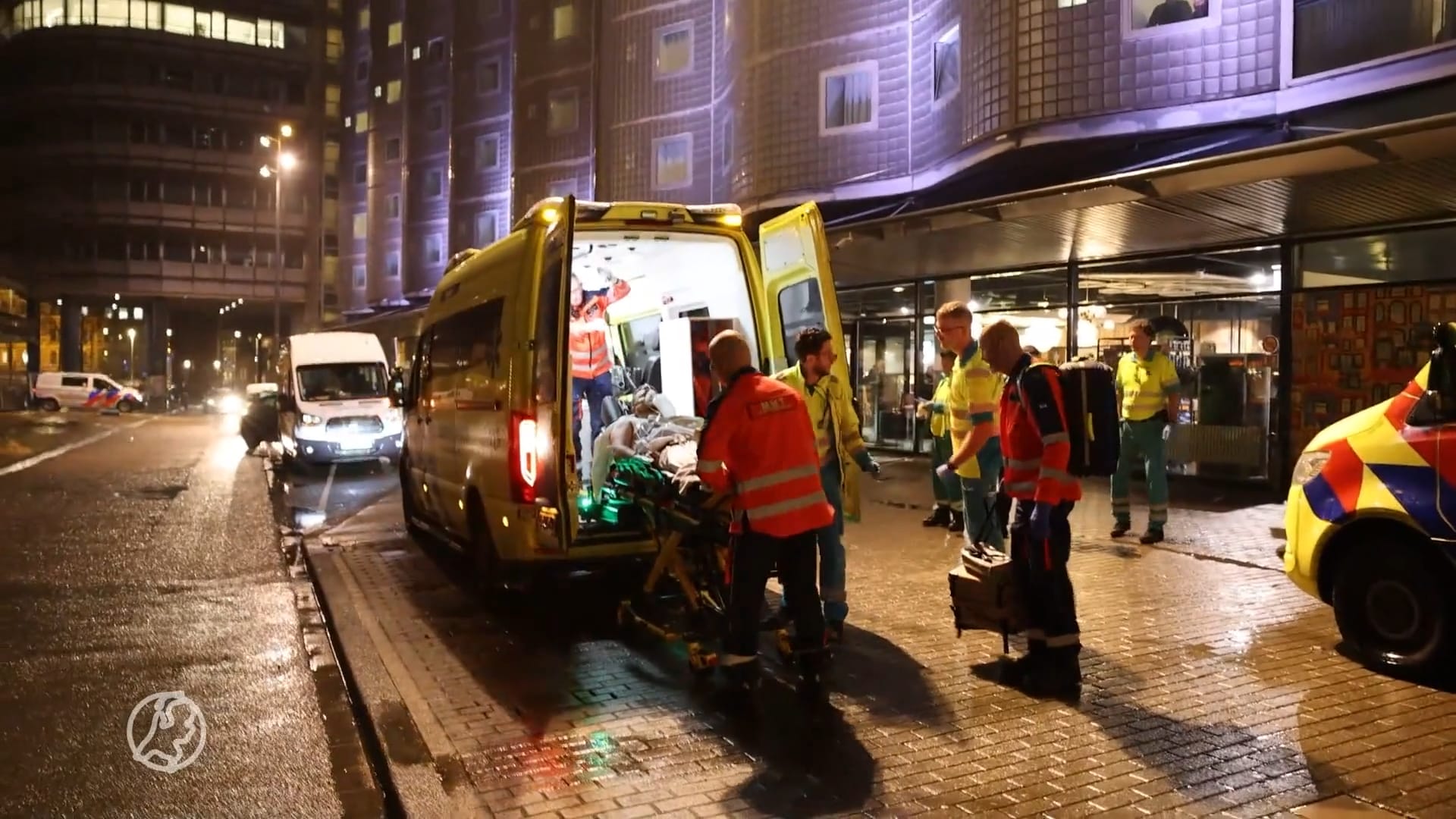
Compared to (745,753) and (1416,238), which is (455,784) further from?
(1416,238)

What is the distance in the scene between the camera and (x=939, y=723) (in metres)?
4.75

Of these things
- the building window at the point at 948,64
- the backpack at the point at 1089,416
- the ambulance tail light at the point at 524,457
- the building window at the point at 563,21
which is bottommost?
the ambulance tail light at the point at 524,457

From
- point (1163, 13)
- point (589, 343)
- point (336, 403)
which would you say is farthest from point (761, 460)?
point (336, 403)

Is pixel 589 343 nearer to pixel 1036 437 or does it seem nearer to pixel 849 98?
pixel 1036 437

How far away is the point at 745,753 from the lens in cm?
440

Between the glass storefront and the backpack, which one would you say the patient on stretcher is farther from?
the glass storefront

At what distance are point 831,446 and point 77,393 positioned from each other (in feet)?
154

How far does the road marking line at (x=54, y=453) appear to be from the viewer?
17227 mm

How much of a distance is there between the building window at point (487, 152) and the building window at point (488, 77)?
1.60 meters

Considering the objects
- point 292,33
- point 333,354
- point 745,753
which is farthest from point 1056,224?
point 292,33

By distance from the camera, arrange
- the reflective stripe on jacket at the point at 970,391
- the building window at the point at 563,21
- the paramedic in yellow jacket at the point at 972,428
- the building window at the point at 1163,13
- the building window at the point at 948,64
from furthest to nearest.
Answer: the building window at the point at 563,21 → the building window at the point at 948,64 → the building window at the point at 1163,13 → the reflective stripe on jacket at the point at 970,391 → the paramedic in yellow jacket at the point at 972,428

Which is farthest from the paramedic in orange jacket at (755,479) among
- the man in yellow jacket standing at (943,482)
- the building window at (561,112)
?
the building window at (561,112)

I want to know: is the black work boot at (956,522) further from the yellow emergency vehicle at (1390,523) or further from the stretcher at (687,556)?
the yellow emergency vehicle at (1390,523)

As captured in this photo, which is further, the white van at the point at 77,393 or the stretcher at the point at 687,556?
the white van at the point at 77,393
